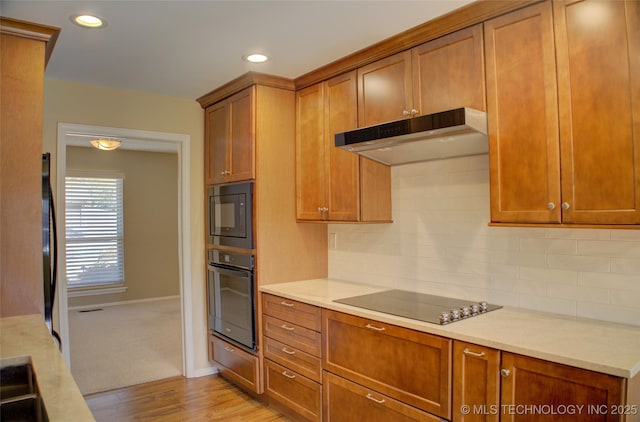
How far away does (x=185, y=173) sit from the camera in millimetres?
3795

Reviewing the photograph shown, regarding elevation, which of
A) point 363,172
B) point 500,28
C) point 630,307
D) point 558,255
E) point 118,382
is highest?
point 500,28

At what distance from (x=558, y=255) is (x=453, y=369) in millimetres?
807

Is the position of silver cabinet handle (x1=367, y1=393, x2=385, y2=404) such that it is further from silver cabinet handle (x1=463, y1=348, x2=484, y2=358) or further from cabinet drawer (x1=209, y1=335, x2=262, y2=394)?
cabinet drawer (x1=209, y1=335, x2=262, y2=394)

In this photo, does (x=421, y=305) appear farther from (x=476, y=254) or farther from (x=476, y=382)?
(x=476, y=382)

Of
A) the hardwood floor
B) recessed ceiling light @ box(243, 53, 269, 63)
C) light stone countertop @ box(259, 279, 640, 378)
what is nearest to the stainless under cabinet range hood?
recessed ceiling light @ box(243, 53, 269, 63)

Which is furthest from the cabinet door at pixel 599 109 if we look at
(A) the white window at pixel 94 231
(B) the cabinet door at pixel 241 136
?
(A) the white window at pixel 94 231

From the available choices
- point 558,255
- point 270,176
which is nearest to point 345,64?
point 270,176

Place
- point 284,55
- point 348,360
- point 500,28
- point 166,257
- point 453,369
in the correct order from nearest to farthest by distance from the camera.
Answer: point 453,369 → point 500,28 → point 348,360 → point 284,55 → point 166,257

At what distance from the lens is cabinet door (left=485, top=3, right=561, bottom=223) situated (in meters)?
1.90

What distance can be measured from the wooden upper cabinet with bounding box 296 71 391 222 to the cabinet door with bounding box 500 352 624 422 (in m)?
1.40

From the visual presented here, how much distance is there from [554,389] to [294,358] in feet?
5.37

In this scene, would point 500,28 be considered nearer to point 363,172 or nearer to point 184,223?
point 363,172

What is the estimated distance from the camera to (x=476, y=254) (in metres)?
2.51

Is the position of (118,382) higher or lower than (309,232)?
lower
